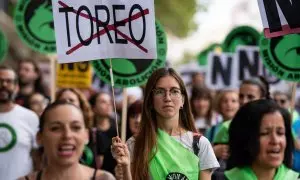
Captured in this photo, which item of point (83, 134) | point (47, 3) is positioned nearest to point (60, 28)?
point (83, 134)

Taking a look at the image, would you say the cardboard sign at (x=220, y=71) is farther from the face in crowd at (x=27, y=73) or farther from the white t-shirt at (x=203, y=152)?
the white t-shirt at (x=203, y=152)

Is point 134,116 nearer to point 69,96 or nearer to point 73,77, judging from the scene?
point 69,96

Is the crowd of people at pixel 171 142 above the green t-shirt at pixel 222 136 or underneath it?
above

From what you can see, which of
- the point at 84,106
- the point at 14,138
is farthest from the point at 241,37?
the point at 14,138

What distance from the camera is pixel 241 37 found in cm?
1243

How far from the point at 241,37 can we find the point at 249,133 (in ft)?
23.2

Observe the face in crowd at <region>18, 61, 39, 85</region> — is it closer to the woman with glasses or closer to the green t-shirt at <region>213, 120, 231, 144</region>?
the green t-shirt at <region>213, 120, 231, 144</region>

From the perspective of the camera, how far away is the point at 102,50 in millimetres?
6004

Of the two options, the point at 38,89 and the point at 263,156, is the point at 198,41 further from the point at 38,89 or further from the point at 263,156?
the point at 263,156

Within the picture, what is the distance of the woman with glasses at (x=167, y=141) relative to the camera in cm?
561

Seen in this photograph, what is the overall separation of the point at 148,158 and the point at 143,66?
2943 millimetres

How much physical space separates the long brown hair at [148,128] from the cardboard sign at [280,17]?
2.27 feet

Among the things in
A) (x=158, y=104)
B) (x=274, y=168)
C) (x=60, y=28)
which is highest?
(x=60, y=28)

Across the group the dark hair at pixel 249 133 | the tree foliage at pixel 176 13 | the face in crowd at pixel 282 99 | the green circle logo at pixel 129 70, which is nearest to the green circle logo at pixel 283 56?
the green circle logo at pixel 129 70
